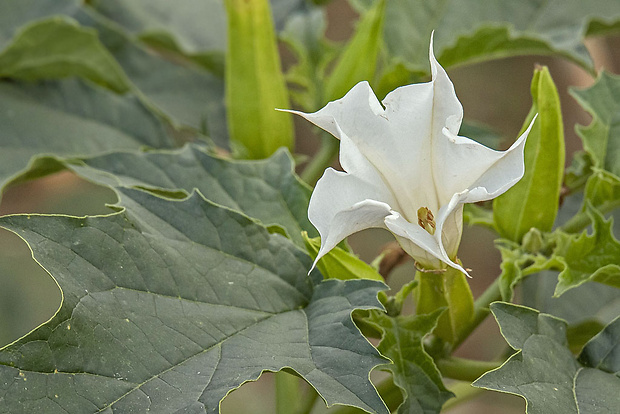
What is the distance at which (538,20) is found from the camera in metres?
0.90

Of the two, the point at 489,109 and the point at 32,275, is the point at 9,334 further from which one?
the point at 489,109

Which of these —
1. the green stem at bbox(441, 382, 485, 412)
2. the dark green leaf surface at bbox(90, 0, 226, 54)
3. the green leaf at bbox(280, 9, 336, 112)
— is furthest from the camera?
the dark green leaf surface at bbox(90, 0, 226, 54)

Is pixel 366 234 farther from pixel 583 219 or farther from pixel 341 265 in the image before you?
pixel 341 265

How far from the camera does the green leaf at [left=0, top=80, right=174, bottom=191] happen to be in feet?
2.59

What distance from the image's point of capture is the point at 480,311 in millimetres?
595

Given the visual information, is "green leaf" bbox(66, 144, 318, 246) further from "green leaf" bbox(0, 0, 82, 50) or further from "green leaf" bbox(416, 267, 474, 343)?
"green leaf" bbox(0, 0, 82, 50)

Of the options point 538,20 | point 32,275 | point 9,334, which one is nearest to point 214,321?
point 538,20

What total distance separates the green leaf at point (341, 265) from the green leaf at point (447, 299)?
41 millimetres

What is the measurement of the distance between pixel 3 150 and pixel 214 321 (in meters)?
0.41

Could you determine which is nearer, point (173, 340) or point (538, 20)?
point (173, 340)

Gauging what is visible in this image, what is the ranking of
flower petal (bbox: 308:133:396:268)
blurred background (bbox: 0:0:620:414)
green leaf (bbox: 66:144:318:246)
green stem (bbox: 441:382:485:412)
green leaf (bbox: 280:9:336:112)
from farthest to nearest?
blurred background (bbox: 0:0:620:414) → green leaf (bbox: 280:9:336:112) → green stem (bbox: 441:382:485:412) → green leaf (bbox: 66:144:318:246) → flower petal (bbox: 308:133:396:268)

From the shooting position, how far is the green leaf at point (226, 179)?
0.62 meters

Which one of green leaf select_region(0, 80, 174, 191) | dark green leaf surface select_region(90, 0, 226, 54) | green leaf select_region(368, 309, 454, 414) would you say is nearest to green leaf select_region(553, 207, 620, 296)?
green leaf select_region(368, 309, 454, 414)

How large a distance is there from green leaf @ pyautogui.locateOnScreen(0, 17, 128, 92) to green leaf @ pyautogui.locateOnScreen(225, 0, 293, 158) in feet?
0.57
